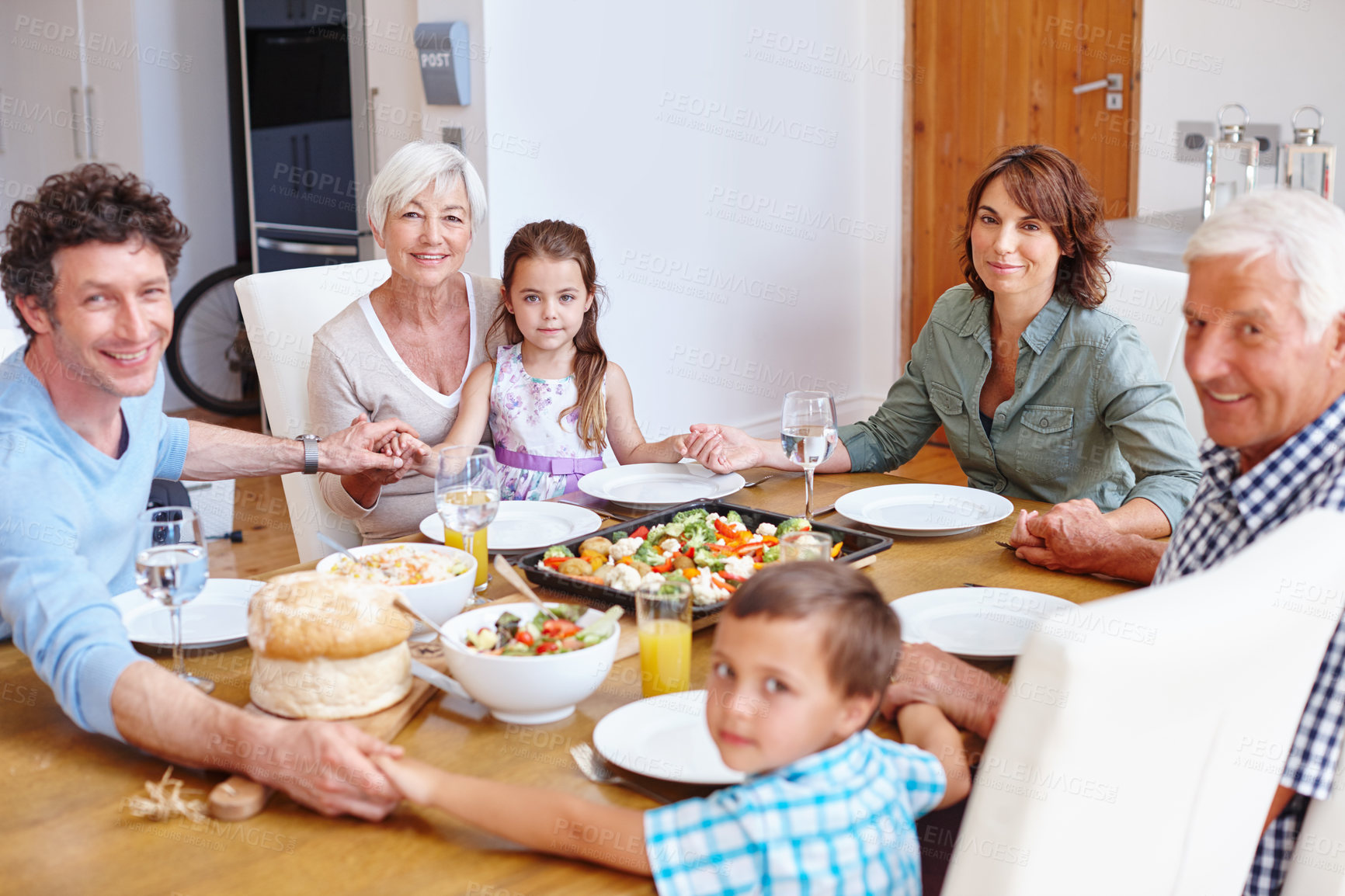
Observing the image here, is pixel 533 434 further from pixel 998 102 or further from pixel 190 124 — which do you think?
pixel 190 124

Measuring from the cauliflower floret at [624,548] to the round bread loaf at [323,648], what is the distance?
1.32ft

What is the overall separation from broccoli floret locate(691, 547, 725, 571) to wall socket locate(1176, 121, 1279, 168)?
3.01 metres

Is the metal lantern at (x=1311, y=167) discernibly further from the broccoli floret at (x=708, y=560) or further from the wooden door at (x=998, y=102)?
the broccoli floret at (x=708, y=560)

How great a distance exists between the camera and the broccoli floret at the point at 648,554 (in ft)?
5.08

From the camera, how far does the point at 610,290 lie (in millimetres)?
4098

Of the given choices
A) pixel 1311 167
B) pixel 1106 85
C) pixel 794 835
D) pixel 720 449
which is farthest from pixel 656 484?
pixel 1106 85

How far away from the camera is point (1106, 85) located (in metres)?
4.37

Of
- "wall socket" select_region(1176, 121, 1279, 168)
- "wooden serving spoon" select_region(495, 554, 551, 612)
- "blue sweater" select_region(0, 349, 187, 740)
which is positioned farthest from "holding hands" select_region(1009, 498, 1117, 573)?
"wall socket" select_region(1176, 121, 1279, 168)

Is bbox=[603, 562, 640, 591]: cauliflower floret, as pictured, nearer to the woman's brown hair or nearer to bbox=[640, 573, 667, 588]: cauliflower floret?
bbox=[640, 573, 667, 588]: cauliflower floret

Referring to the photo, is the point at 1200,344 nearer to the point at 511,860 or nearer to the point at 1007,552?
the point at 1007,552

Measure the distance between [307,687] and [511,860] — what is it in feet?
1.03

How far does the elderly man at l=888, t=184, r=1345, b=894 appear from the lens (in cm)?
108

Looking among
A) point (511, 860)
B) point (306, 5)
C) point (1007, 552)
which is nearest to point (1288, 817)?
point (1007, 552)

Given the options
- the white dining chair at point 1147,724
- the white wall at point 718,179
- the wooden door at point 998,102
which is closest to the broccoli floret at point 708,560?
the white dining chair at point 1147,724
